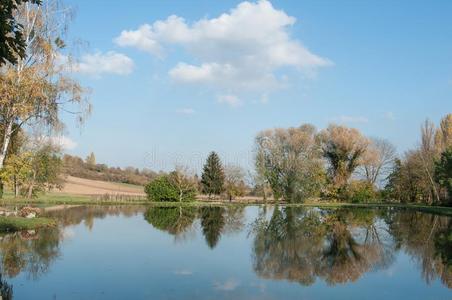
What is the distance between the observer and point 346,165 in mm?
60562

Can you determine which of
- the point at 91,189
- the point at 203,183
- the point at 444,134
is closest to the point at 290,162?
the point at 203,183

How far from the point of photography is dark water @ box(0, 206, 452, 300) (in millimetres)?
9891

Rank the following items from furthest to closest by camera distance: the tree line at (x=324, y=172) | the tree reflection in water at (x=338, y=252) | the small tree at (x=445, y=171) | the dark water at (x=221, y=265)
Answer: the tree line at (x=324, y=172) < the small tree at (x=445, y=171) < the tree reflection in water at (x=338, y=252) < the dark water at (x=221, y=265)

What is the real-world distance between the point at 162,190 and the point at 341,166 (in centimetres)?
2403

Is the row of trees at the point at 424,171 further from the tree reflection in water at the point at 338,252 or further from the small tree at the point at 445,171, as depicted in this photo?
the tree reflection in water at the point at 338,252

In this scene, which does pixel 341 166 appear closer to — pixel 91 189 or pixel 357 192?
pixel 357 192

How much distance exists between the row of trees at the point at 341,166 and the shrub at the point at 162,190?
11501 mm

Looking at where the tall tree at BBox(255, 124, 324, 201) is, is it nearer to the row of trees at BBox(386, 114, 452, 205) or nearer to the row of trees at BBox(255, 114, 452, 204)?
the row of trees at BBox(255, 114, 452, 204)

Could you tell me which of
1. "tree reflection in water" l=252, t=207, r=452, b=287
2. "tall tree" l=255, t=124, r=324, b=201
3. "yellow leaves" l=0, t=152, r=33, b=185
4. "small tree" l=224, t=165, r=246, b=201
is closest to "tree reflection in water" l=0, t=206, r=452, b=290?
"tree reflection in water" l=252, t=207, r=452, b=287

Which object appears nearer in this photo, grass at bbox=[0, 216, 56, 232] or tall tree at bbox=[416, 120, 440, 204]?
grass at bbox=[0, 216, 56, 232]

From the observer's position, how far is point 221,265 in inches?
512

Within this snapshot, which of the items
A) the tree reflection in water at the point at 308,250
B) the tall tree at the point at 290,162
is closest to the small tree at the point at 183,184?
the tall tree at the point at 290,162

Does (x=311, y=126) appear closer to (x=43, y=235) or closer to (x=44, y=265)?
(x=43, y=235)

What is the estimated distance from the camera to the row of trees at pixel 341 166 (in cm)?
5469
